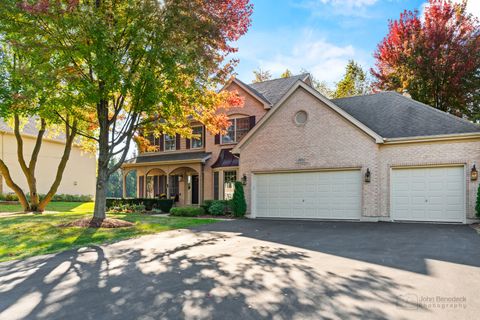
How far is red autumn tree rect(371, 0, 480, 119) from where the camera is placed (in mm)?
19906

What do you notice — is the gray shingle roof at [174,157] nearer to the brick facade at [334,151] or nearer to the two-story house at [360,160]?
the two-story house at [360,160]

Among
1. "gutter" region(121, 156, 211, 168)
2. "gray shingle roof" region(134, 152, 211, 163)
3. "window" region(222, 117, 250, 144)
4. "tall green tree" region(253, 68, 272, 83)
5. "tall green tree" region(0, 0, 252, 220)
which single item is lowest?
"gutter" region(121, 156, 211, 168)

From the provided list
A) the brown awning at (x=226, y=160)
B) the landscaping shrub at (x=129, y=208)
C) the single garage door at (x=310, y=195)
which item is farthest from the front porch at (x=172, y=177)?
the single garage door at (x=310, y=195)

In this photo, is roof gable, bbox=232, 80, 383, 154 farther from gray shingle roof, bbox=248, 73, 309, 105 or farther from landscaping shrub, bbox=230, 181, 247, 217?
gray shingle roof, bbox=248, 73, 309, 105

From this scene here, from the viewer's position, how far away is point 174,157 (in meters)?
23.1

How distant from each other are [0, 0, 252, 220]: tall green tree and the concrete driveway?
17.9 ft

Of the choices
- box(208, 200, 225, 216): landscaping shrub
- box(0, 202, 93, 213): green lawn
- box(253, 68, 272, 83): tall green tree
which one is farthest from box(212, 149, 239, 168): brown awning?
box(253, 68, 272, 83): tall green tree

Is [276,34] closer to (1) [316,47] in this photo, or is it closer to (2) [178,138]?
(1) [316,47]

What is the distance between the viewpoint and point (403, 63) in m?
21.3

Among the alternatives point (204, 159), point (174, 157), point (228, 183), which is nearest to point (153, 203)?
point (204, 159)

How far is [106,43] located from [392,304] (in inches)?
427

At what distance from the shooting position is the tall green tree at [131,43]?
10461mm

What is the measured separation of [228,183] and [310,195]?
6.67 meters

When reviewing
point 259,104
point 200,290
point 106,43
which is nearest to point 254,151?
point 259,104
